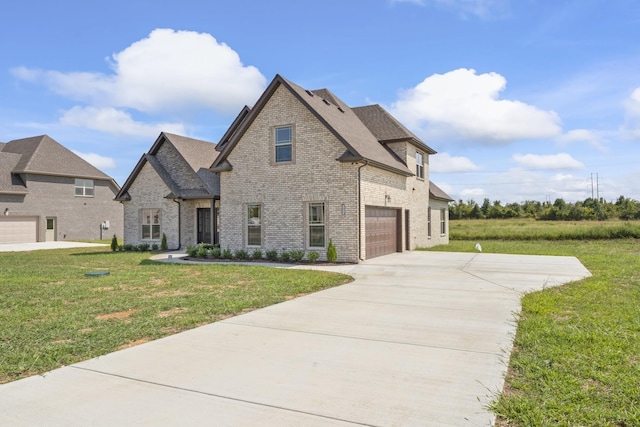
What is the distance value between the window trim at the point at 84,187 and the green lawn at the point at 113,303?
23566 millimetres

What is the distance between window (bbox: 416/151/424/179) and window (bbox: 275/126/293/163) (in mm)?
8787

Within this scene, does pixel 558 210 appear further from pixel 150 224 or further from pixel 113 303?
pixel 113 303

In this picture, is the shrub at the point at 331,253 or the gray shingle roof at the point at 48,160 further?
the gray shingle roof at the point at 48,160

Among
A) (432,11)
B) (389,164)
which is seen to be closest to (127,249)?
(389,164)

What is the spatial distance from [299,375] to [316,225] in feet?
39.4

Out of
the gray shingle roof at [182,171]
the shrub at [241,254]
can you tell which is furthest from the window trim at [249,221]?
the gray shingle roof at [182,171]

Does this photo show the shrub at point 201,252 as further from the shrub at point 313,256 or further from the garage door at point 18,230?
the garage door at point 18,230

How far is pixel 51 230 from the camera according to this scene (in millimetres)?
33562

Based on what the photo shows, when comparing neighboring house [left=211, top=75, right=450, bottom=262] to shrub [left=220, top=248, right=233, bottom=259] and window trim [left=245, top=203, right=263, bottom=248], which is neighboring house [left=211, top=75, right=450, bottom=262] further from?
shrub [left=220, top=248, right=233, bottom=259]

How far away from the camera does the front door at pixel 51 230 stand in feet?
109

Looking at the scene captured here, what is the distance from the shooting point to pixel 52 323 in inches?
260

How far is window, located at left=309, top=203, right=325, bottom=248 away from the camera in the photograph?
53.4 feet

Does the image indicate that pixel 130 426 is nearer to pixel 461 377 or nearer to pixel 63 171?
pixel 461 377

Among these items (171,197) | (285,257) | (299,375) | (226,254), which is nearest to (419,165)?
(285,257)
